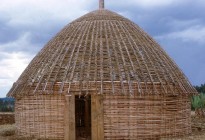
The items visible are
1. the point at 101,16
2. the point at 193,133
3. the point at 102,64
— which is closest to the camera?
the point at 102,64

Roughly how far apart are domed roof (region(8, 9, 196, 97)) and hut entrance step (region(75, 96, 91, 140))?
224 centimetres

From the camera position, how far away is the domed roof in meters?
15.2

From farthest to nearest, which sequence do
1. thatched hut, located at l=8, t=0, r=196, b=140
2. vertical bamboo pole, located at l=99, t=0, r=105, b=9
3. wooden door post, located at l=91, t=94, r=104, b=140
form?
1. vertical bamboo pole, located at l=99, t=0, r=105, b=9
2. thatched hut, located at l=8, t=0, r=196, b=140
3. wooden door post, located at l=91, t=94, r=104, b=140

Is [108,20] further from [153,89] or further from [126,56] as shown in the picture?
[153,89]

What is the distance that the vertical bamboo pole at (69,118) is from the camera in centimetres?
1515

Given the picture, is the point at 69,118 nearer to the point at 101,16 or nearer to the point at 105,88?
the point at 105,88

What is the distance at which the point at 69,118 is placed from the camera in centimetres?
1521

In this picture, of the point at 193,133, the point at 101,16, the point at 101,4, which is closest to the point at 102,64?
the point at 101,16

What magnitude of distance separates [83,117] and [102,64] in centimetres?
507

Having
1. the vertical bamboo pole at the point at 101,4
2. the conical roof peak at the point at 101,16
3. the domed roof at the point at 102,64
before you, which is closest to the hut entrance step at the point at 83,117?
the domed roof at the point at 102,64

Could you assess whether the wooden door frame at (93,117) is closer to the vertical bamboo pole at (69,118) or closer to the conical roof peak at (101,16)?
the vertical bamboo pole at (69,118)

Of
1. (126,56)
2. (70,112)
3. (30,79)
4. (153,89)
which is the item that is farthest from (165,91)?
(30,79)

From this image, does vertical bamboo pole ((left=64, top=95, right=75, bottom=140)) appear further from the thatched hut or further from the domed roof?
the domed roof

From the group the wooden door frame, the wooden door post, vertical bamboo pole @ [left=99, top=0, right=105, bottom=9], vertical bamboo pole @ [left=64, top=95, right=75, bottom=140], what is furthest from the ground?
vertical bamboo pole @ [left=99, top=0, right=105, bottom=9]
